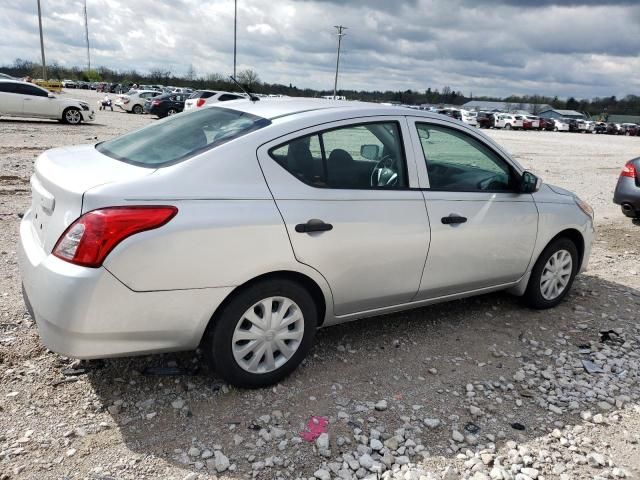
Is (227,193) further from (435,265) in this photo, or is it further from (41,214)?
(435,265)

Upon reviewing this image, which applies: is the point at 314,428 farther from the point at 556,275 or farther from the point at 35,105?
the point at 35,105

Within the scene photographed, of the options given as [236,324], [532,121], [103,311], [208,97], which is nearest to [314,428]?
[236,324]

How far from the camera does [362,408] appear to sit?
3275mm

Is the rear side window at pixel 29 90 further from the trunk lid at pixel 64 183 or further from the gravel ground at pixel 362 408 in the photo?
the trunk lid at pixel 64 183

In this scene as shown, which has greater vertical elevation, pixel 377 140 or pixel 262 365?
pixel 377 140

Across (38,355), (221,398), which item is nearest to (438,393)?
(221,398)

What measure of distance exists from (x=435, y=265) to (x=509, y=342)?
3.29ft

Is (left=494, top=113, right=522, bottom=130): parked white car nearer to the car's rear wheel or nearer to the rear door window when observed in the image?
the car's rear wheel

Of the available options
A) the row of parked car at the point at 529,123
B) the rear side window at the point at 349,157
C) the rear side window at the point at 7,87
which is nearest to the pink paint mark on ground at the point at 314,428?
the rear side window at the point at 349,157

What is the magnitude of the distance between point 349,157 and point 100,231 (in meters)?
1.65

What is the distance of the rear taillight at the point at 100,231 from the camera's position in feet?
8.75

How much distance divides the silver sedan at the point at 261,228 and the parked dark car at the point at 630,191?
5.32 metres

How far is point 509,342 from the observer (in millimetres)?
4309

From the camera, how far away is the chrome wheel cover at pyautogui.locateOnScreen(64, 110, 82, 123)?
70.8ft
